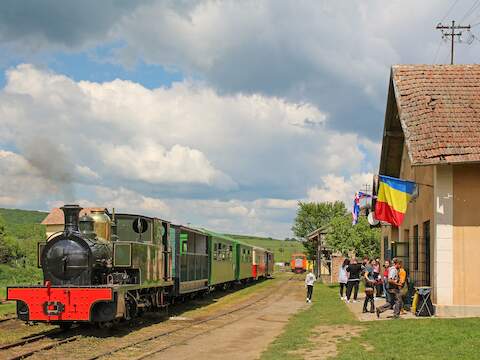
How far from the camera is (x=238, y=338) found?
1374 cm

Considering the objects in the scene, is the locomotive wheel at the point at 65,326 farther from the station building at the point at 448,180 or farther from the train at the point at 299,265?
the train at the point at 299,265

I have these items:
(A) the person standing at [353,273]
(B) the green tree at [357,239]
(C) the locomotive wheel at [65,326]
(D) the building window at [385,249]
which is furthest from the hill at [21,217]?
(C) the locomotive wheel at [65,326]

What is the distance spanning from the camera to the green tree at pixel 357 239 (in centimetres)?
3681

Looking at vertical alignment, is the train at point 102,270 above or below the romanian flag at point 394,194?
below

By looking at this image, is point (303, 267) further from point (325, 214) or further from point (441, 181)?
point (441, 181)

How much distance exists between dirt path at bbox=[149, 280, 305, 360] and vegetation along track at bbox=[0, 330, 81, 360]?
2.20 meters

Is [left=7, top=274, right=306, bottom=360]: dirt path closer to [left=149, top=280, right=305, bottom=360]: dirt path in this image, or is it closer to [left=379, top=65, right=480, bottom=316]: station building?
[left=149, top=280, right=305, bottom=360]: dirt path

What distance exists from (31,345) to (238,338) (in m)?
4.22

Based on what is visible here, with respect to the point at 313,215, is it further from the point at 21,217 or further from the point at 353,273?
the point at 353,273

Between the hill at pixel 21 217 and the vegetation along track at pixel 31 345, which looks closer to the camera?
the vegetation along track at pixel 31 345

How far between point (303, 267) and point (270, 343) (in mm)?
59056

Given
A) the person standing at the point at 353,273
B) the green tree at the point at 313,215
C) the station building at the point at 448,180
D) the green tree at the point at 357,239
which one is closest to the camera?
the station building at the point at 448,180

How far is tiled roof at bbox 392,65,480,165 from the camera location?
48.9 feet

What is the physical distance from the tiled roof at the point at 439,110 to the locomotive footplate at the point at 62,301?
7.69m
